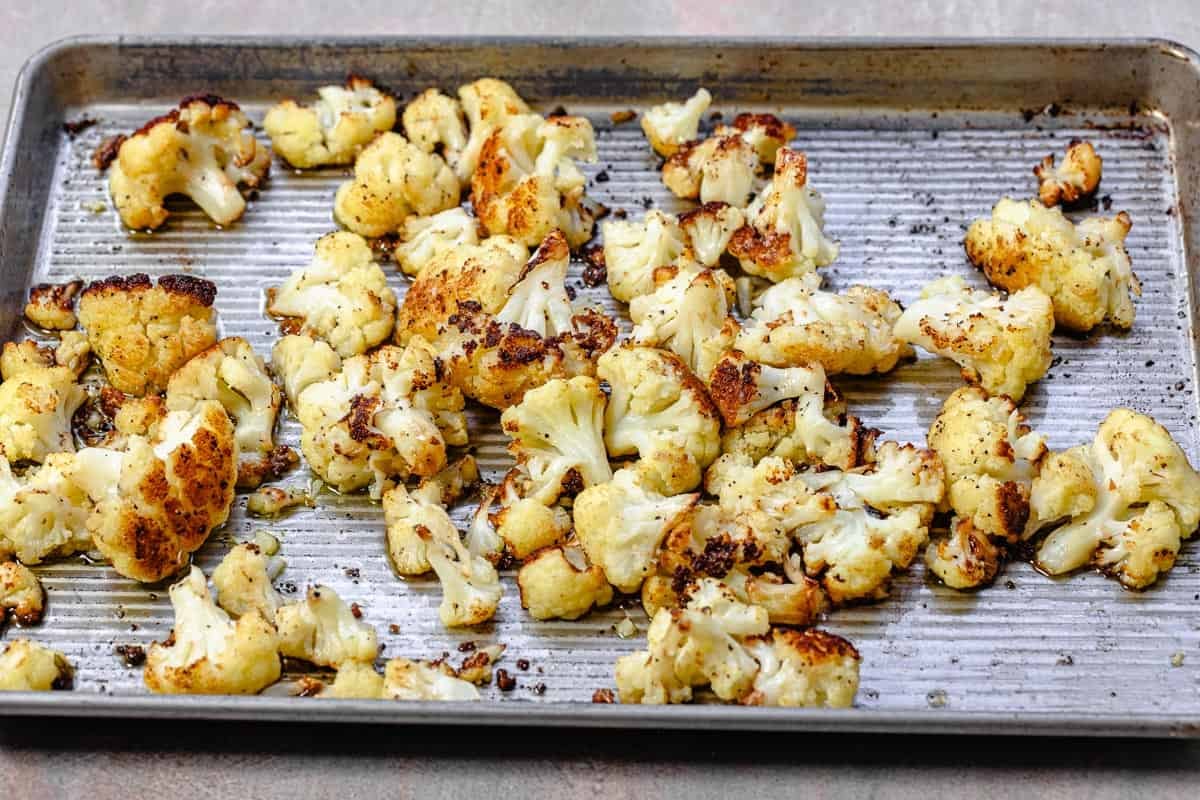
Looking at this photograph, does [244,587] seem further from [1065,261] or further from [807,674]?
[1065,261]

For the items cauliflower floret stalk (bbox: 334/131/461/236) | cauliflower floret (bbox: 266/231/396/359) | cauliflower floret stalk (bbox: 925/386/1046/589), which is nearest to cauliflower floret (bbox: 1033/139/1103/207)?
cauliflower floret stalk (bbox: 925/386/1046/589)

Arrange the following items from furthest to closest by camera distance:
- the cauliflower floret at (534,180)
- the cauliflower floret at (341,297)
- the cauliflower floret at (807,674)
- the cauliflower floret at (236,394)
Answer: the cauliflower floret at (534,180)
the cauliflower floret at (341,297)
the cauliflower floret at (236,394)
the cauliflower floret at (807,674)

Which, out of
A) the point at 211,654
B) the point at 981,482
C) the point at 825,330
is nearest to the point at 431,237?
the point at 825,330

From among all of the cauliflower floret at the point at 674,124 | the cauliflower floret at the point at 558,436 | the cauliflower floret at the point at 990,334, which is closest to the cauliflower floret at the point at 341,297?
the cauliflower floret at the point at 558,436

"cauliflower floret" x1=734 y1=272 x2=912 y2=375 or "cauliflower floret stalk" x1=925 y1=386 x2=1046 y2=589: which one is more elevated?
"cauliflower floret" x1=734 y1=272 x2=912 y2=375

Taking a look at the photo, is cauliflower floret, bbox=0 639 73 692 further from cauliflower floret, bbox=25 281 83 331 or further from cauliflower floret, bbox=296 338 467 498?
cauliflower floret, bbox=25 281 83 331

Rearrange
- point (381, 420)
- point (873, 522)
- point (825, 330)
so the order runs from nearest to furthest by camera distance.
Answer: point (873, 522)
point (381, 420)
point (825, 330)

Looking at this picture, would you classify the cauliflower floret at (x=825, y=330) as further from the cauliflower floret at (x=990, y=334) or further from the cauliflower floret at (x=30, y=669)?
the cauliflower floret at (x=30, y=669)
